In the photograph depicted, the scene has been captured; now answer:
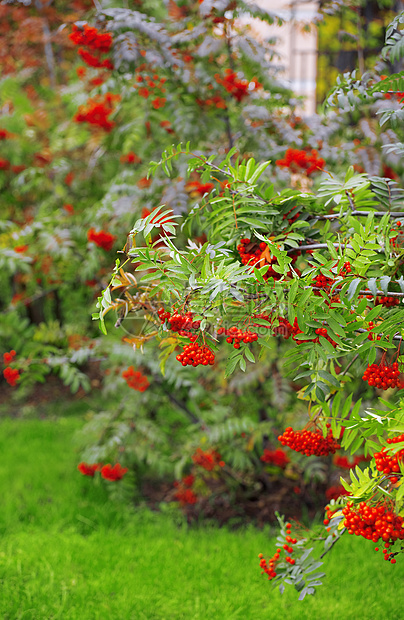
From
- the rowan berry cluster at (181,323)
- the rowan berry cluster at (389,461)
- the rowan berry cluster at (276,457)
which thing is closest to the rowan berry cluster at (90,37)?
the rowan berry cluster at (181,323)

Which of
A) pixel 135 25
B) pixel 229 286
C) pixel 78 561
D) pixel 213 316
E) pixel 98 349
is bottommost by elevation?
pixel 78 561

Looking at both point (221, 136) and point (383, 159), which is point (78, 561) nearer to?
point (221, 136)

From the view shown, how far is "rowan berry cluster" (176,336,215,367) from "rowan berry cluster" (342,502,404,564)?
1.70 ft

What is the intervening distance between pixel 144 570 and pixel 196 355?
179cm

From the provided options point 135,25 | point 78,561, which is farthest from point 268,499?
point 135,25

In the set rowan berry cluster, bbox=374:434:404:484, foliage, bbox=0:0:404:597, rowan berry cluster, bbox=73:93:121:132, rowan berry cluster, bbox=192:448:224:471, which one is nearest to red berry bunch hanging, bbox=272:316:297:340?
foliage, bbox=0:0:404:597

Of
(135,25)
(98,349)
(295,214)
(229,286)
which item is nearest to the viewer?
(229,286)

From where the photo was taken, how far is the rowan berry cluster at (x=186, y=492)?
132 inches

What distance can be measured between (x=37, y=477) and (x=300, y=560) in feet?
8.63

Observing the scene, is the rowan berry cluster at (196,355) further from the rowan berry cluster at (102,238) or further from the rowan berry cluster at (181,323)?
the rowan berry cluster at (102,238)

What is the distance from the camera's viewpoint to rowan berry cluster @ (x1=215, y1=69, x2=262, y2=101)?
2678mm

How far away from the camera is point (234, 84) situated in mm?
2705

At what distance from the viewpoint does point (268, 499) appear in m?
3.37

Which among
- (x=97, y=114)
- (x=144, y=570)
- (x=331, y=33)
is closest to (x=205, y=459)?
(x=144, y=570)
